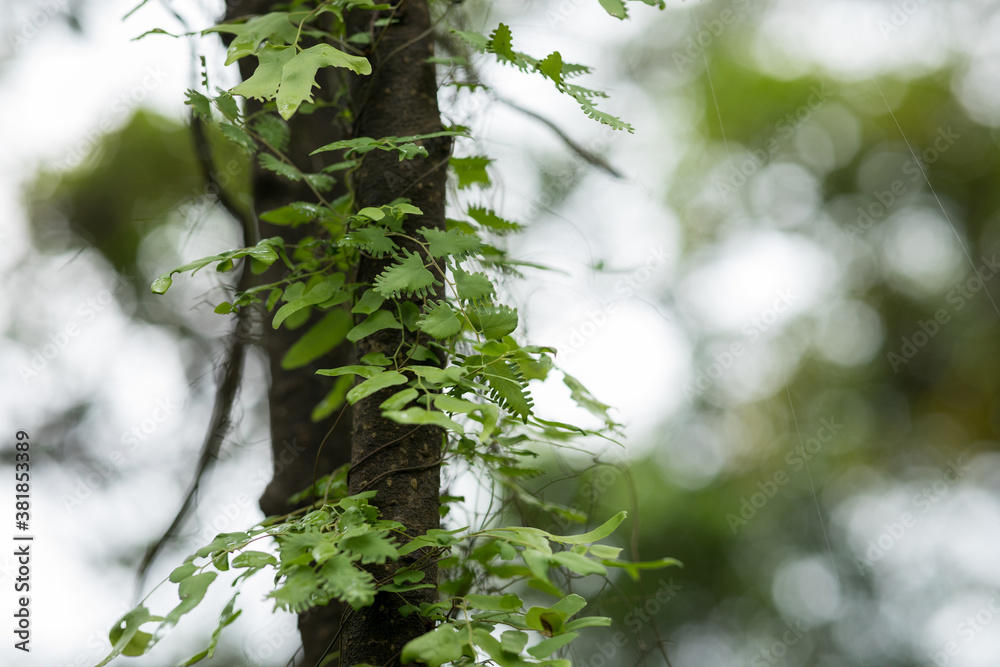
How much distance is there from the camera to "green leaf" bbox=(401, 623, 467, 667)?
0.55 meters

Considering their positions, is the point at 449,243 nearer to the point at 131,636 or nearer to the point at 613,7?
the point at 613,7

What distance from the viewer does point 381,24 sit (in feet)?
2.97

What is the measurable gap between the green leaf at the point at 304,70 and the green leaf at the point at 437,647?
494 mm

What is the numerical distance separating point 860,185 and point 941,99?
478 millimetres

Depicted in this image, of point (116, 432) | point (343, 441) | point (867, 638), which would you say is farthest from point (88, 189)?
point (867, 638)

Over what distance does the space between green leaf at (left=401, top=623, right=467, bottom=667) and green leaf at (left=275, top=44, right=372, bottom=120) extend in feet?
1.62

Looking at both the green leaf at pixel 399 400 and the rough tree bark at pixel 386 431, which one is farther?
the rough tree bark at pixel 386 431

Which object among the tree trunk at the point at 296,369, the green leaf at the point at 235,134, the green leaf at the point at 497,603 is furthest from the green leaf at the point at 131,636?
the tree trunk at the point at 296,369

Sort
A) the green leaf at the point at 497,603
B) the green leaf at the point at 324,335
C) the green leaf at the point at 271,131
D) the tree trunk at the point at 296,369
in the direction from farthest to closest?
1. the tree trunk at the point at 296,369
2. the green leaf at the point at 324,335
3. the green leaf at the point at 271,131
4. the green leaf at the point at 497,603

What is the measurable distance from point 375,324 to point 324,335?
0.31 metres

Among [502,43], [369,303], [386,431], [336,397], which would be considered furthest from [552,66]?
[336,397]

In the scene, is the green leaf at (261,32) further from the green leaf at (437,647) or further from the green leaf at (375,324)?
the green leaf at (437,647)

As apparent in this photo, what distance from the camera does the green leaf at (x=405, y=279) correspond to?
0.67 meters

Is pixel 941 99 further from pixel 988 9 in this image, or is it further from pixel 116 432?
pixel 116 432
